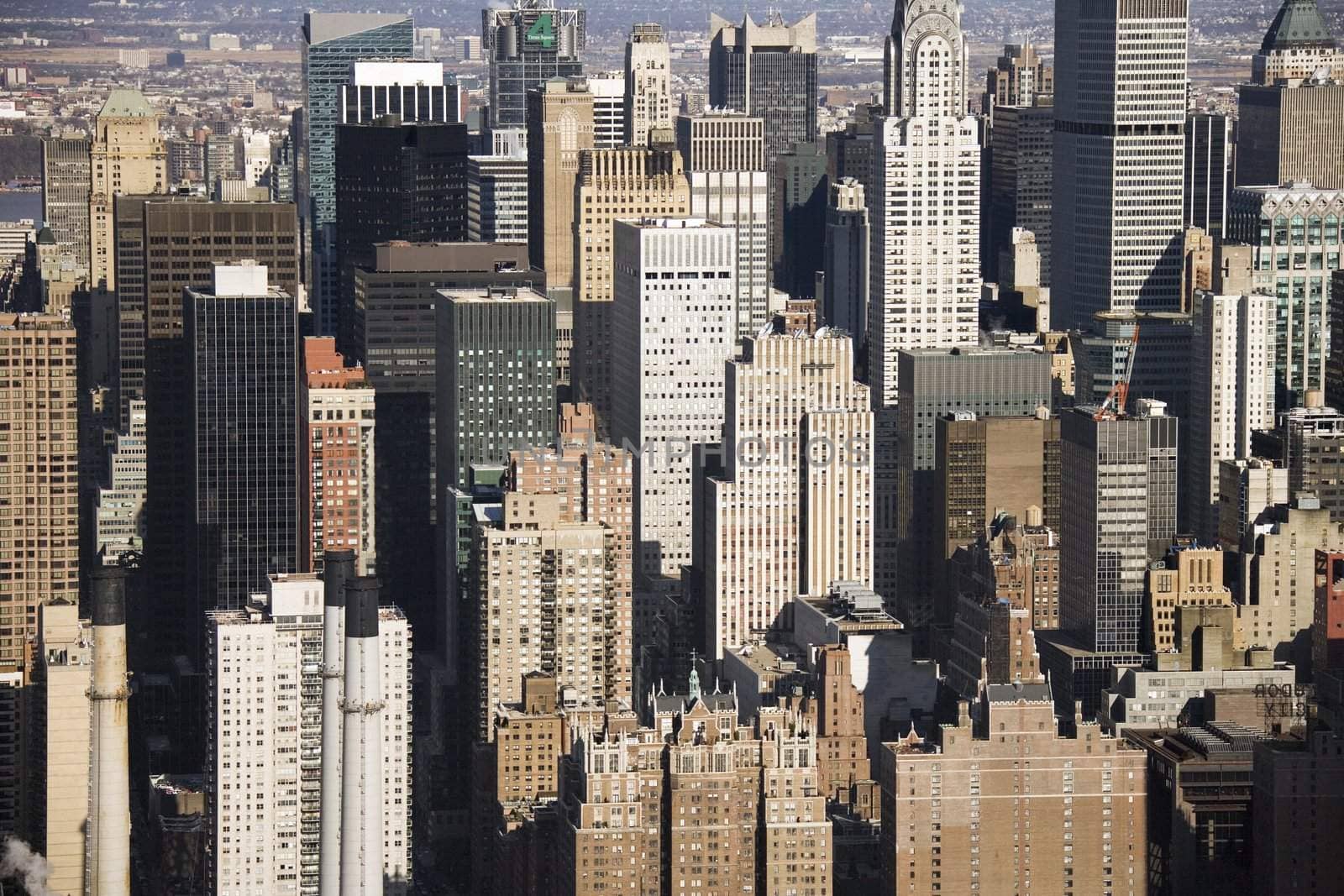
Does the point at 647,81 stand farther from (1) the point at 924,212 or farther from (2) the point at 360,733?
(2) the point at 360,733

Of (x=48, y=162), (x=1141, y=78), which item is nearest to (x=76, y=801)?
(x=48, y=162)

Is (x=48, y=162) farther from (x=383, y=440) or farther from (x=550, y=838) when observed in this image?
(x=550, y=838)

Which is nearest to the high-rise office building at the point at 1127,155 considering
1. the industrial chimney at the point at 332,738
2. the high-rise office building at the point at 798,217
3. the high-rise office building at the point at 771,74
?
the high-rise office building at the point at 798,217

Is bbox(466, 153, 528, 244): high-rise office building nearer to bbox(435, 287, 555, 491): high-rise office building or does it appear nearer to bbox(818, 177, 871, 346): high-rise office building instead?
bbox(818, 177, 871, 346): high-rise office building

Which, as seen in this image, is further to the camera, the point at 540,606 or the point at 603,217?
the point at 603,217

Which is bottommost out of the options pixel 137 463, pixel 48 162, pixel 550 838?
pixel 550 838

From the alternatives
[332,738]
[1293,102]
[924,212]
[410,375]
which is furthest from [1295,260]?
[332,738]

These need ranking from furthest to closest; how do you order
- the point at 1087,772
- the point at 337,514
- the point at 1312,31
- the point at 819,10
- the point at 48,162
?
the point at 819,10 → the point at 1312,31 → the point at 48,162 → the point at 337,514 → the point at 1087,772
